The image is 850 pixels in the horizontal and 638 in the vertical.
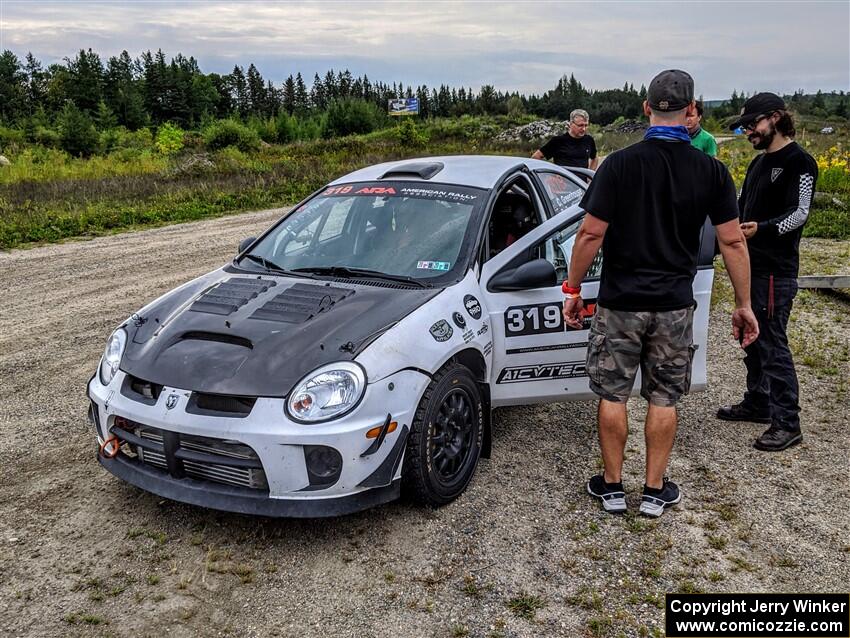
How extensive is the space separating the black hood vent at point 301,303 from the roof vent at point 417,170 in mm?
1204

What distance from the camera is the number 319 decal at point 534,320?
3.91 meters

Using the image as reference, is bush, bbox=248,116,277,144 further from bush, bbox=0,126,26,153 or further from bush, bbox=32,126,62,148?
bush, bbox=0,126,26,153

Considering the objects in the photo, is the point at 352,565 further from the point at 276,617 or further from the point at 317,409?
the point at 317,409

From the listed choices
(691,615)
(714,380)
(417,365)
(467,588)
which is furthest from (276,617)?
(714,380)

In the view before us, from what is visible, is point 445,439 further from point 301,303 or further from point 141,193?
point 141,193

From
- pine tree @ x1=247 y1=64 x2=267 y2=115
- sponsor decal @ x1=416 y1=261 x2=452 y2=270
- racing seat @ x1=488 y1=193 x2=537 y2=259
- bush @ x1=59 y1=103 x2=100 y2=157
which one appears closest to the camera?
sponsor decal @ x1=416 y1=261 x2=452 y2=270

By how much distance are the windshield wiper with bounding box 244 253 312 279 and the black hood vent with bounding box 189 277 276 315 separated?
162 mm

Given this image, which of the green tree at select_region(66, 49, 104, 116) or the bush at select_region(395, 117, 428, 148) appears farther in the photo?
the green tree at select_region(66, 49, 104, 116)

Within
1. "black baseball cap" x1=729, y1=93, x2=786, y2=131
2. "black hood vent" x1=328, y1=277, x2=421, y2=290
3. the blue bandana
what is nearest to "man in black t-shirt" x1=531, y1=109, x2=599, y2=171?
"black baseball cap" x1=729, y1=93, x2=786, y2=131

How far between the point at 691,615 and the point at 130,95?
74.2 meters

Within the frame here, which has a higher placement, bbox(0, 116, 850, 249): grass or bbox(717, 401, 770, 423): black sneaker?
bbox(0, 116, 850, 249): grass

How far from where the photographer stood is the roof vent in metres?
4.56

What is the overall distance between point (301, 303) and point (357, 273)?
0.46 meters

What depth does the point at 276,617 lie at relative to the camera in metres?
2.79
